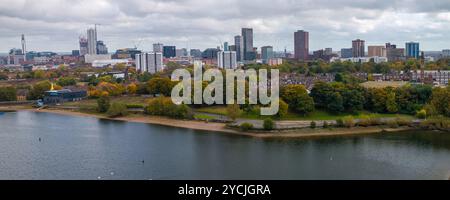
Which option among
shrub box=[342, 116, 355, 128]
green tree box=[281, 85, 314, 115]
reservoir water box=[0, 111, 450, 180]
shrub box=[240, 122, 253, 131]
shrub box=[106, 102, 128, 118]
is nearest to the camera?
reservoir water box=[0, 111, 450, 180]

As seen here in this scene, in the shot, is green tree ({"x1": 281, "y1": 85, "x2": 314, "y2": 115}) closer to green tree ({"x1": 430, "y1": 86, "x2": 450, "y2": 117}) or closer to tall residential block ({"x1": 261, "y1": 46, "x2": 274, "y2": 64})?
green tree ({"x1": 430, "y1": 86, "x2": 450, "y2": 117})

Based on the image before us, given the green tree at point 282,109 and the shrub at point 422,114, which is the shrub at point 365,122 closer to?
the shrub at point 422,114

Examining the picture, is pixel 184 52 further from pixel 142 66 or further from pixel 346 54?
pixel 142 66

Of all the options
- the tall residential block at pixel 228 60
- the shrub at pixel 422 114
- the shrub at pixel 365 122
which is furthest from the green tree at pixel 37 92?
the tall residential block at pixel 228 60

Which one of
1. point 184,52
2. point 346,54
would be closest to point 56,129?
point 346,54

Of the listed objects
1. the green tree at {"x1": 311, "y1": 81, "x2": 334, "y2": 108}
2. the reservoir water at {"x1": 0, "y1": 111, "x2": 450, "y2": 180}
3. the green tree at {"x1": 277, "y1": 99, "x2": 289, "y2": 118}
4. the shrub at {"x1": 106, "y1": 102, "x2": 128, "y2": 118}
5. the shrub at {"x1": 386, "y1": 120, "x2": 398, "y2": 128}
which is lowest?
the reservoir water at {"x1": 0, "y1": 111, "x2": 450, "y2": 180}

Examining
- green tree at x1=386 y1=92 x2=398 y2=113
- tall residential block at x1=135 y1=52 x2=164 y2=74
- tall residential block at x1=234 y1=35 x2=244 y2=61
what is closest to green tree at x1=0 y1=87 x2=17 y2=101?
green tree at x1=386 y1=92 x2=398 y2=113
